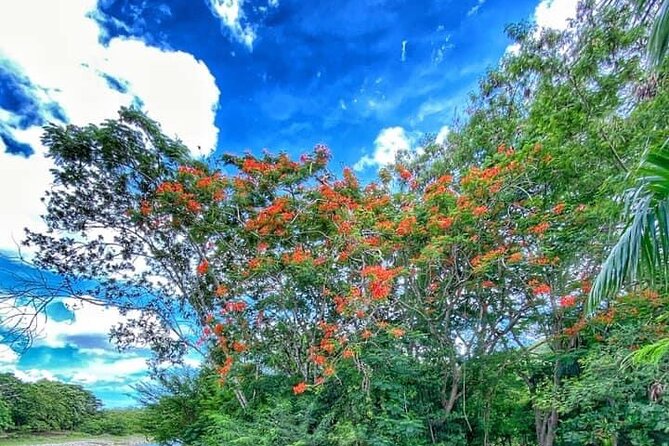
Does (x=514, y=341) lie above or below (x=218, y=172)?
below

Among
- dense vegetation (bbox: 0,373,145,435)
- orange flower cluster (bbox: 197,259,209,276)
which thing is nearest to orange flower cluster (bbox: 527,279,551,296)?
orange flower cluster (bbox: 197,259,209,276)

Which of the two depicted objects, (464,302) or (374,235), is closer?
(374,235)

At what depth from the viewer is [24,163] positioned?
23.6ft

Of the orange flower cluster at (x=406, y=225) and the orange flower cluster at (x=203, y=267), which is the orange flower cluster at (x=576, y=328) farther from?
the orange flower cluster at (x=203, y=267)

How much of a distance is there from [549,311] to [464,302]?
123cm

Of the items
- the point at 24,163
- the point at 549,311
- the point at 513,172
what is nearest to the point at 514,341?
the point at 549,311

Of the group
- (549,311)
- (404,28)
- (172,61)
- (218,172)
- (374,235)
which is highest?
(404,28)

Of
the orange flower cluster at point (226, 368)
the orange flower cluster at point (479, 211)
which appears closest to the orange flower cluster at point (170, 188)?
the orange flower cluster at point (226, 368)

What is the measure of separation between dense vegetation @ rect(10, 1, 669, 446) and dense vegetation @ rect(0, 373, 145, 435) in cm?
944

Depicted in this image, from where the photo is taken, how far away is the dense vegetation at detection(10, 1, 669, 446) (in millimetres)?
5234

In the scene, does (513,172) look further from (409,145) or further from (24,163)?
(24,163)

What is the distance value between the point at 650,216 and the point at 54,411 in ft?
69.8

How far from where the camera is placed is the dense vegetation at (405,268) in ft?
17.2

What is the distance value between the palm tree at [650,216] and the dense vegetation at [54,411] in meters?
15.5
